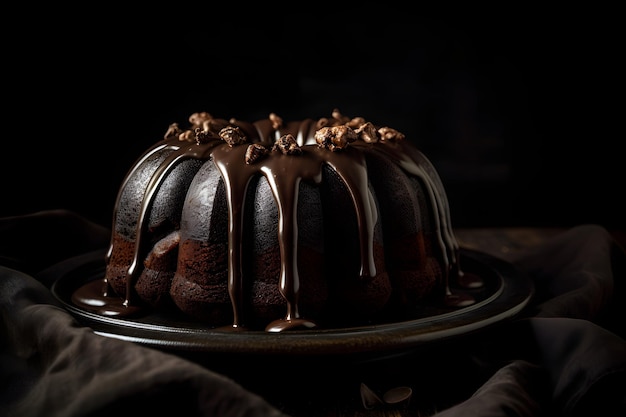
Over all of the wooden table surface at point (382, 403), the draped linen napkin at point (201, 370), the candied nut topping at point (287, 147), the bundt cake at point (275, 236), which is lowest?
the wooden table surface at point (382, 403)

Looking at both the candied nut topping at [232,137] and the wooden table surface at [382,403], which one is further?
the candied nut topping at [232,137]

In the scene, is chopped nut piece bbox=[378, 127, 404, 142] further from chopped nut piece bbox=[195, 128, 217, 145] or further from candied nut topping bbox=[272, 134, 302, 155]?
chopped nut piece bbox=[195, 128, 217, 145]

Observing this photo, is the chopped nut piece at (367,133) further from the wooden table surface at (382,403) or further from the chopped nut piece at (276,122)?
the wooden table surface at (382,403)

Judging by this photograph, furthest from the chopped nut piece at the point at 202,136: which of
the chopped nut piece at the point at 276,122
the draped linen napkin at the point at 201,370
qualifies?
the draped linen napkin at the point at 201,370

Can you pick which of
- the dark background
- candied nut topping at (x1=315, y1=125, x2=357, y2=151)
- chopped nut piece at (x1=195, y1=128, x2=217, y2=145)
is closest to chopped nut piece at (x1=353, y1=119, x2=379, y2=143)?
candied nut topping at (x1=315, y1=125, x2=357, y2=151)

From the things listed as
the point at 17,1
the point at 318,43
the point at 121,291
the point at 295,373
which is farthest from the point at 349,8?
the point at 295,373

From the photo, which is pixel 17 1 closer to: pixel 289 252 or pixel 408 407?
pixel 289 252
